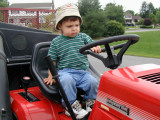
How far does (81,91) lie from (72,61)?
336 mm

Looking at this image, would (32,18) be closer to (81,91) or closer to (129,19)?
(81,91)

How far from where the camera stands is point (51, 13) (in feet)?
15.0

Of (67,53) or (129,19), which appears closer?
(67,53)

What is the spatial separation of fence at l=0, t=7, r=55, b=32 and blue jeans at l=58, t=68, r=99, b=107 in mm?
2332

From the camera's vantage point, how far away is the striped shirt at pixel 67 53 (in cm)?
240

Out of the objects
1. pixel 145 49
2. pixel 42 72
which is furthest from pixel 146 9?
pixel 42 72

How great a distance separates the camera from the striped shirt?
2396 millimetres

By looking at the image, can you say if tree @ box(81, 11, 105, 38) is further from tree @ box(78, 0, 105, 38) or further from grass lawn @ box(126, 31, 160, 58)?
grass lawn @ box(126, 31, 160, 58)

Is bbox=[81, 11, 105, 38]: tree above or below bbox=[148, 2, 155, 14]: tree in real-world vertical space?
below

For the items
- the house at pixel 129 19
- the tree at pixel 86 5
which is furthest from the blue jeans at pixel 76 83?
the house at pixel 129 19

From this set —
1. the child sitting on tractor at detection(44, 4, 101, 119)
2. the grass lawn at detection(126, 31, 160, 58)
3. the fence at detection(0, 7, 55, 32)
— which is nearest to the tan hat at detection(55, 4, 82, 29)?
the child sitting on tractor at detection(44, 4, 101, 119)

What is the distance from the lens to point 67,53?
7.95 feet

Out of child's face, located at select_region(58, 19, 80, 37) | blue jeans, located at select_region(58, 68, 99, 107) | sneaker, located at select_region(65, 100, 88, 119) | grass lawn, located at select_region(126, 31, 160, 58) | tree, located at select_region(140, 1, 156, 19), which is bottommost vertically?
grass lawn, located at select_region(126, 31, 160, 58)

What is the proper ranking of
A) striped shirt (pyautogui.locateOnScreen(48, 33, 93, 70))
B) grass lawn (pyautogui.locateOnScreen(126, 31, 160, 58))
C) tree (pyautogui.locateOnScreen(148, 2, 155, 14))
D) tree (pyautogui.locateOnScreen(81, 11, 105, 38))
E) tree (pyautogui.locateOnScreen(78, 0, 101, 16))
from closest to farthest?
striped shirt (pyautogui.locateOnScreen(48, 33, 93, 70)) → grass lawn (pyautogui.locateOnScreen(126, 31, 160, 58)) → tree (pyautogui.locateOnScreen(81, 11, 105, 38)) → tree (pyautogui.locateOnScreen(78, 0, 101, 16)) → tree (pyautogui.locateOnScreen(148, 2, 155, 14))
